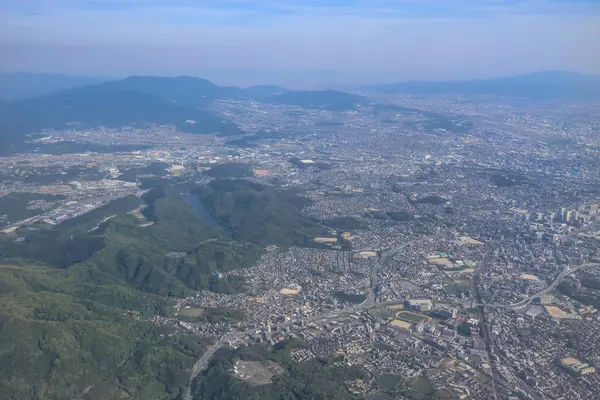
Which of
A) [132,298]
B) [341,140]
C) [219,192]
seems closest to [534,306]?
[132,298]

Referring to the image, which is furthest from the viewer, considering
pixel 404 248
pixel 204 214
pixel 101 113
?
pixel 101 113

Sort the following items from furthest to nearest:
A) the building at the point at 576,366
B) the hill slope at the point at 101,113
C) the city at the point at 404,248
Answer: the hill slope at the point at 101,113 → the city at the point at 404,248 → the building at the point at 576,366

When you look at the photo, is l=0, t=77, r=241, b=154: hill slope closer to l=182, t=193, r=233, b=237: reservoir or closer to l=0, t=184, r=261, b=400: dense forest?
l=182, t=193, r=233, b=237: reservoir

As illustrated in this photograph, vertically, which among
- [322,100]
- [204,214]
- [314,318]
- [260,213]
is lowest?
[204,214]

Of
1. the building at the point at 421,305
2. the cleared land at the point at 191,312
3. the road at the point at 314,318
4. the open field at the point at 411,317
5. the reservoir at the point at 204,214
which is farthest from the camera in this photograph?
Result: the reservoir at the point at 204,214

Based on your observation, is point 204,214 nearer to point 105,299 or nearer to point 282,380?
point 105,299

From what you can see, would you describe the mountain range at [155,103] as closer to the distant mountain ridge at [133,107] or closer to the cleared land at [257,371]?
the distant mountain ridge at [133,107]

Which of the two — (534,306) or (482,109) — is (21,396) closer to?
(534,306)

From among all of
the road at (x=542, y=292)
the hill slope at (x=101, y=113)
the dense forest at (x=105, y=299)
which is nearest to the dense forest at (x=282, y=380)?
the dense forest at (x=105, y=299)

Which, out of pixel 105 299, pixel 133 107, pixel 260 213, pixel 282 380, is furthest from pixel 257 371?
pixel 133 107
